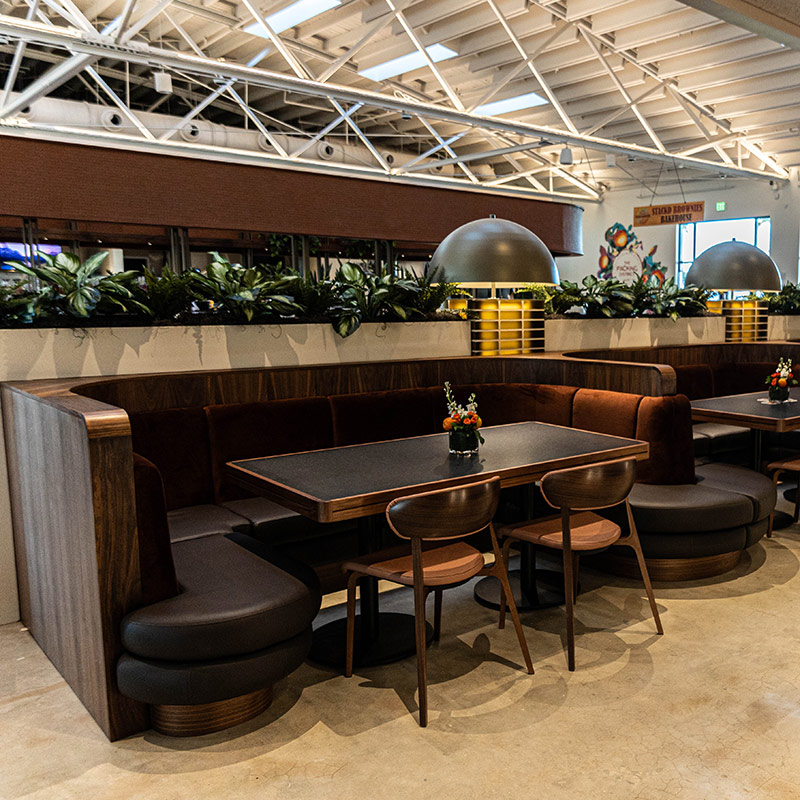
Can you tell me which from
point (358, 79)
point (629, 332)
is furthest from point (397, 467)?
point (358, 79)

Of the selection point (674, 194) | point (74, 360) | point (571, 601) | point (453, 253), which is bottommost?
point (571, 601)

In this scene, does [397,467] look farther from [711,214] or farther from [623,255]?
[623,255]

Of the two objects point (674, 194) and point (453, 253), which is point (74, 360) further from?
point (674, 194)

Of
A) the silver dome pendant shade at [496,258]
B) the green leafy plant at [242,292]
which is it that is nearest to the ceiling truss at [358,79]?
the green leafy plant at [242,292]

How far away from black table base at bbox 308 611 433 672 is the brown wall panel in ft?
14.0

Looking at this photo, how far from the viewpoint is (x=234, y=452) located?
3.96m

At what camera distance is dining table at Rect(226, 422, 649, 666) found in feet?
8.75

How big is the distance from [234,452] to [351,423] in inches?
28.5

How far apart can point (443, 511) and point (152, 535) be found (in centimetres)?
100

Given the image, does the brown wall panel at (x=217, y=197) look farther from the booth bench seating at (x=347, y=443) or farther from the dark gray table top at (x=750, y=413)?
the dark gray table top at (x=750, y=413)

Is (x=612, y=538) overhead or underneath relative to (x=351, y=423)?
underneath

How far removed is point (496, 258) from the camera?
4.24 m

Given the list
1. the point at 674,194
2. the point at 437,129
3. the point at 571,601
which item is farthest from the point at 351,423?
the point at 674,194

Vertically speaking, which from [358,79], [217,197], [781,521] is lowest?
[781,521]
